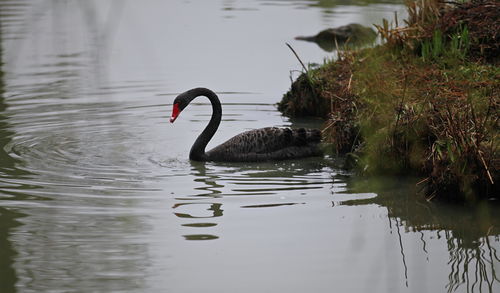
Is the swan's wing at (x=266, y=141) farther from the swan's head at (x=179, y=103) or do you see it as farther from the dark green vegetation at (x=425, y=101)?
the swan's head at (x=179, y=103)

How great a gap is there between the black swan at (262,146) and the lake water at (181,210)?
110 millimetres

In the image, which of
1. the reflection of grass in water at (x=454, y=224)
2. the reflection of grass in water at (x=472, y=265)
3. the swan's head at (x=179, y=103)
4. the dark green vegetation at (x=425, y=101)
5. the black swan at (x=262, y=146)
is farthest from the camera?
the swan's head at (x=179, y=103)

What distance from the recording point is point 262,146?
7.78m

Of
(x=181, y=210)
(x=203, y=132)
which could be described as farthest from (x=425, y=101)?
(x=203, y=132)

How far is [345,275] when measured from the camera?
459 centimetres

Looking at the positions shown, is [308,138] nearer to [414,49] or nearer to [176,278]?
[414,49]

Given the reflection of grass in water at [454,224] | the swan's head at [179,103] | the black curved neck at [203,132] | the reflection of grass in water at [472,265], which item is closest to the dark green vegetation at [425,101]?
the reflection of grass in water at [454,224]

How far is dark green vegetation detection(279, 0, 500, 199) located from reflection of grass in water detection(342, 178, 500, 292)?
144 mm

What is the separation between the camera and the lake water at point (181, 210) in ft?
14.7

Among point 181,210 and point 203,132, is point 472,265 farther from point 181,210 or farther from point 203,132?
point 203,132

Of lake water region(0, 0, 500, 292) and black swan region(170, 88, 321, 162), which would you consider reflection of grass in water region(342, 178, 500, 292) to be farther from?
black swan region(170, 88, 321, 162)

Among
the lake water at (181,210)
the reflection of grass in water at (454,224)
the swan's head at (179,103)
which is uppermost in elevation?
the swan's head at (179,103)

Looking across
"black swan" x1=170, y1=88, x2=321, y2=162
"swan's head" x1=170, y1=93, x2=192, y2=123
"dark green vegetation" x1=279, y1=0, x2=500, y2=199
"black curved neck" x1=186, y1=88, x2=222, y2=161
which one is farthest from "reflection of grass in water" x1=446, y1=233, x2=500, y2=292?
"swan's head" x1=170, y1=93, x2=192, y2=123

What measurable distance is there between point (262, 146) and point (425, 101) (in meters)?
1.70
